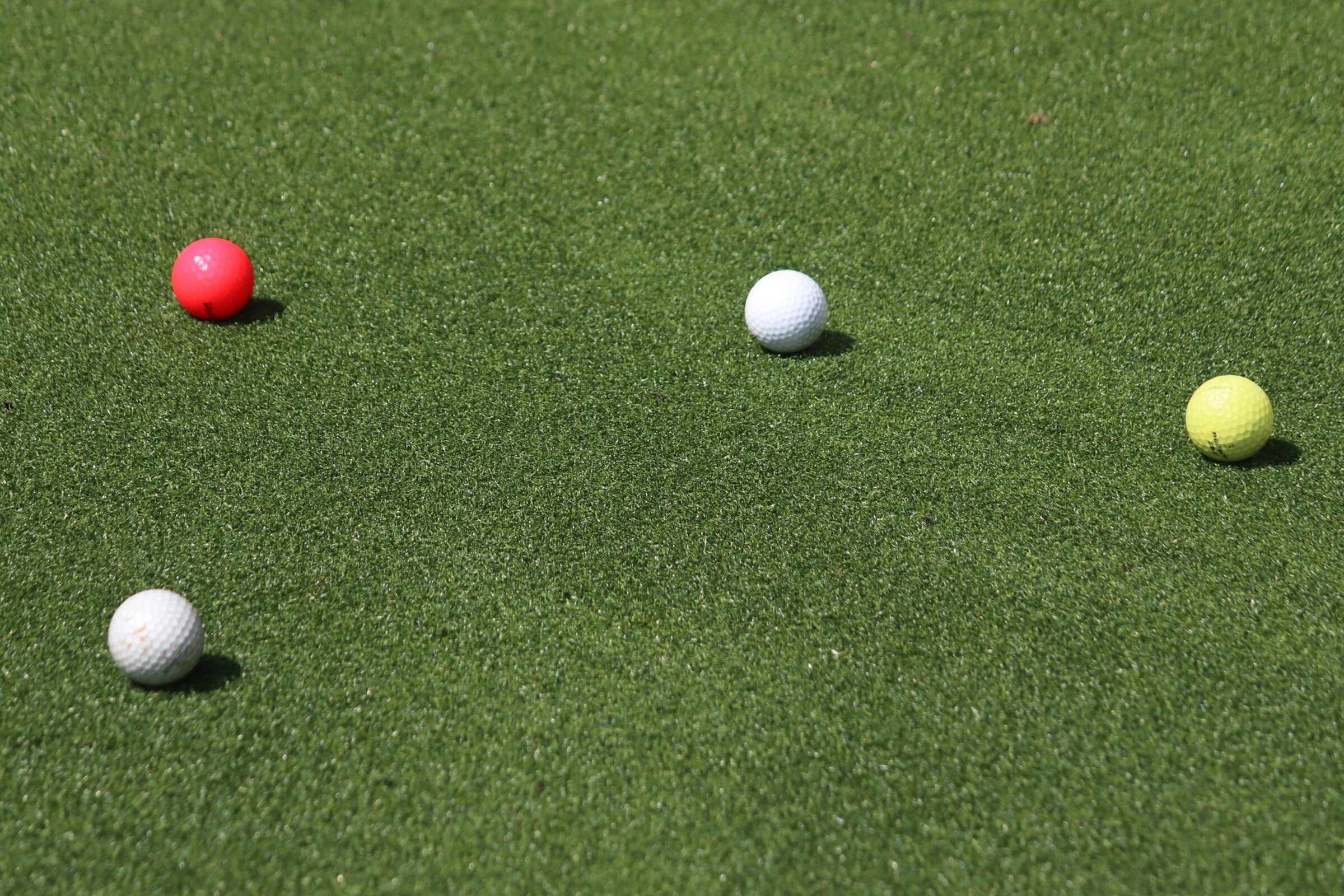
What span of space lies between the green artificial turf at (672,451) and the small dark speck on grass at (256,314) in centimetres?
3

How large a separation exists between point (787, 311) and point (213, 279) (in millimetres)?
3078

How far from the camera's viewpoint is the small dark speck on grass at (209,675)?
393 centimetres

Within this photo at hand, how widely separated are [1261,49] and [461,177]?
568 cm

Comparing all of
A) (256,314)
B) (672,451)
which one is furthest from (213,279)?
(672,451)

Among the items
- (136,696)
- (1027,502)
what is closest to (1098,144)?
(1027,502)

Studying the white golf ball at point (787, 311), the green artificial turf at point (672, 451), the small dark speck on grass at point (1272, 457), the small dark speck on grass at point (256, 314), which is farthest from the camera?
the small dark speck on grass at point (256, 314)

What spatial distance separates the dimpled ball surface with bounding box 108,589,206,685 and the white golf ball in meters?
3.10

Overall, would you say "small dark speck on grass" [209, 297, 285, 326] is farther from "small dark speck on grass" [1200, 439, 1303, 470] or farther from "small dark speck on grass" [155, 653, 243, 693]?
"small dark speck on grass" [1200, 439, 1303, 470]

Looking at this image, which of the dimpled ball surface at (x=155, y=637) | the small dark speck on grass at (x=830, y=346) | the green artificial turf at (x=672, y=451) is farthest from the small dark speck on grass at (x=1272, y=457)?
the dimpled ball surface at (x=155, y=637)

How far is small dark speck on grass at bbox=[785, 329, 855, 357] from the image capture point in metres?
5.73

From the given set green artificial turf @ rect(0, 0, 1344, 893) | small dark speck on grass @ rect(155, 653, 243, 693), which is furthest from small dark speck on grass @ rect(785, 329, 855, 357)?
small dark speck on grass @ rect(155, 653, 243, 693)

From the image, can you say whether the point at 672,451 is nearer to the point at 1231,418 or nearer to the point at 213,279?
the point at 1231,418

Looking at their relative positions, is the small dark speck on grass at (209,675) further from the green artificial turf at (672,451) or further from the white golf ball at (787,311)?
the white golf ball at (787,311)

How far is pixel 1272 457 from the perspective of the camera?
5016mm
